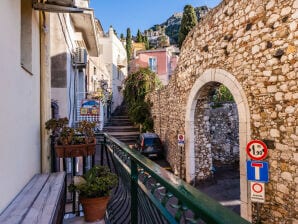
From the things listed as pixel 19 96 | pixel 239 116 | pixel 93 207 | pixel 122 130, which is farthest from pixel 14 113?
pixel 122 130

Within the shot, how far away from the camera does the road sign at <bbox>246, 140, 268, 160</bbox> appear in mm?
4387

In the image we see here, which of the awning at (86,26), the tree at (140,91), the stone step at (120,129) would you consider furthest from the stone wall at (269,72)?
the stone step at (120,129)

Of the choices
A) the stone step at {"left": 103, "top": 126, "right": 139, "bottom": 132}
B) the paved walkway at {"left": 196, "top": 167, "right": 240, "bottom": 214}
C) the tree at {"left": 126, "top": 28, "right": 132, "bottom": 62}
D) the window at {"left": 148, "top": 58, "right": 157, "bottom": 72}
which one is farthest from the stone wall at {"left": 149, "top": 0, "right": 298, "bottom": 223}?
the tree at {"left": 126, "top": 28, "right": 132, "bottom": 62}

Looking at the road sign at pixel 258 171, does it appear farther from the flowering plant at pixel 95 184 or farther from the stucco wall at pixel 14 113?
the stucco wall at pixel 14 113

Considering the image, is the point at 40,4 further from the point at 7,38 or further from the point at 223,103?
the point at 223,103

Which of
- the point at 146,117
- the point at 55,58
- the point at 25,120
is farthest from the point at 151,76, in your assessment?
the point at 25,120

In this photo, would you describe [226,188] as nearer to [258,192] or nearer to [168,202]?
[258,192]

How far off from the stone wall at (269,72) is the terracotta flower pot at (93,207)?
10.6 feet

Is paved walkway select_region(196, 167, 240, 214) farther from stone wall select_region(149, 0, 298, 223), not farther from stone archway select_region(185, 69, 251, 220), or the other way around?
stone wall select_region(149, 0, 298, 223)

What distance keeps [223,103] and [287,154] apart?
7585 mm

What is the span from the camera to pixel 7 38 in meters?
2.02

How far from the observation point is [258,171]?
14.6 ft

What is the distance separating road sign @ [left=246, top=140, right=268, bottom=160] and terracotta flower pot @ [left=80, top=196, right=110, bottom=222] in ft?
10.4

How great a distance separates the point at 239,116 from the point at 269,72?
48.0 inches
